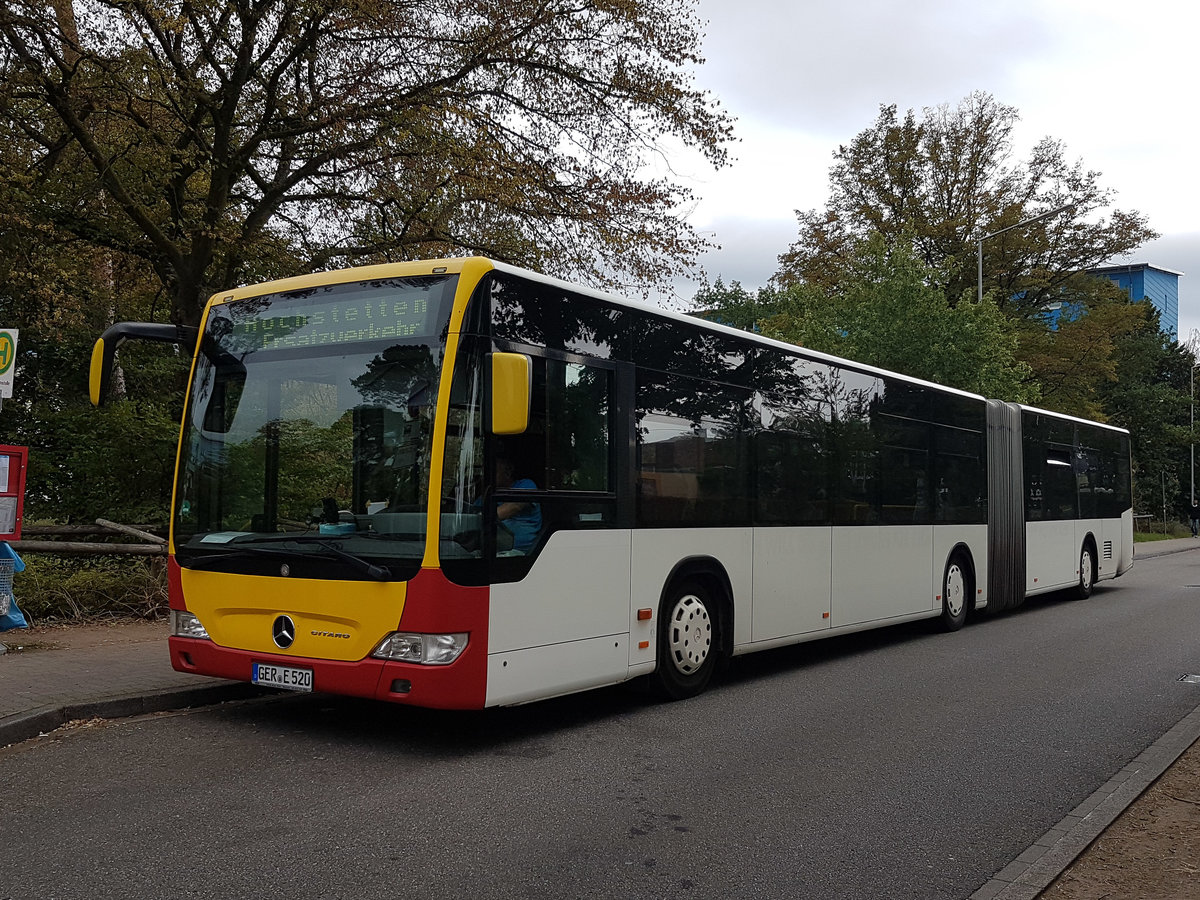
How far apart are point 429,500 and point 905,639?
8011 mm

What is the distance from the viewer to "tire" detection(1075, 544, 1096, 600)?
17953 millimetres

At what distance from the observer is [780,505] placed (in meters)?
9.75

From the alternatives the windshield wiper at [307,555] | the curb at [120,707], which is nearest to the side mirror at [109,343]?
the windshield wiper at [307,555]

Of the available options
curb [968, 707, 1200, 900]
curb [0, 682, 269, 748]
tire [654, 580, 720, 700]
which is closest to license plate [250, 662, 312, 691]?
curb [0, 682, 269, 748]

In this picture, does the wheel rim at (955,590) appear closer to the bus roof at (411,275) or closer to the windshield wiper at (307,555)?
the bus roof at (411,275)

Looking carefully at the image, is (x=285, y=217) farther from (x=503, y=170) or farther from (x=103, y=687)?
(x=103, y=687)

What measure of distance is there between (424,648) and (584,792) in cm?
125

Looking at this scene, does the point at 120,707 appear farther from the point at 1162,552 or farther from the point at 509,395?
the point at 1162,552

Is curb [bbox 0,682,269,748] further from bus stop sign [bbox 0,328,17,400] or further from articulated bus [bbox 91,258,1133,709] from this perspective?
bus stop sign [bbox 0,328,17,400]

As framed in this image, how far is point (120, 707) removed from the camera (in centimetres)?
743

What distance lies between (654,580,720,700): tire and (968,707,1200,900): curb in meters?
3.11

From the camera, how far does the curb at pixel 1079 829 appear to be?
4480 millimetres

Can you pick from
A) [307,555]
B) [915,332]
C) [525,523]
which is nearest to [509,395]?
[525,523]

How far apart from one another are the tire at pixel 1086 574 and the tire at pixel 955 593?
5044 mm
